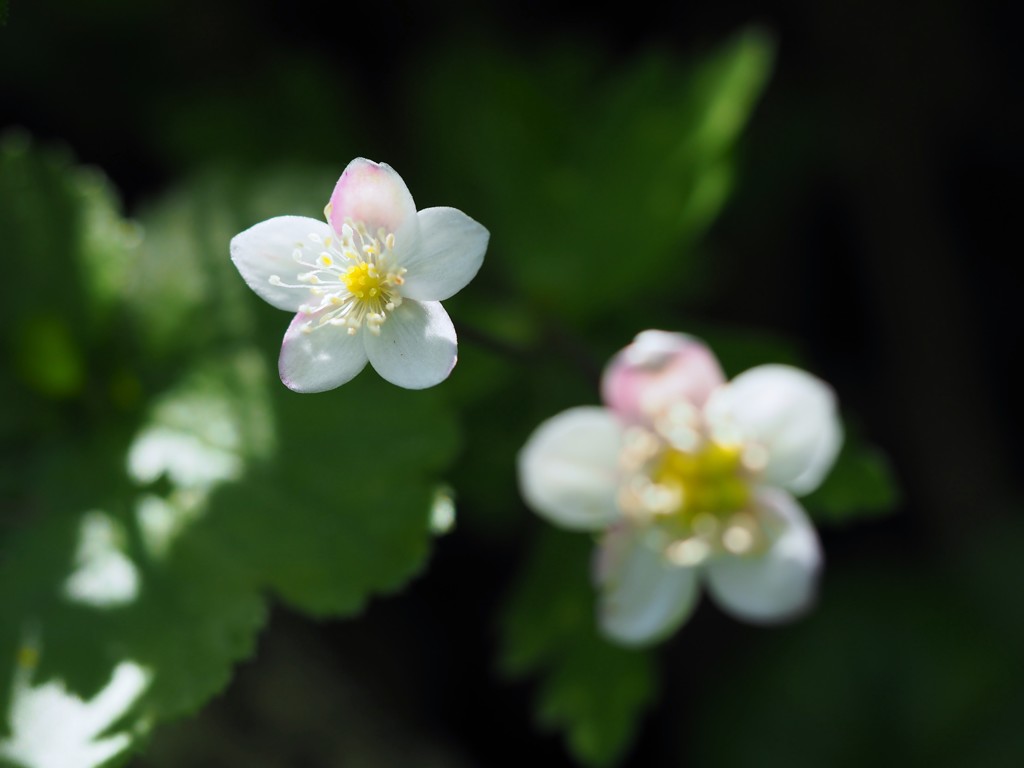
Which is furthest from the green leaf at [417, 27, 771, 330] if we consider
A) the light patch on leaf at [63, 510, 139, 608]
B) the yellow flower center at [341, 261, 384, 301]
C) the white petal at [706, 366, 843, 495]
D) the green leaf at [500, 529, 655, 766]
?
the light patch on leaf at [63, 510, 139, 608]

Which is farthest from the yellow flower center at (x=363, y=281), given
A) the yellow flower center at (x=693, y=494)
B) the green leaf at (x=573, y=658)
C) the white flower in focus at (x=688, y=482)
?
the green leaf at (x=573, y=658)

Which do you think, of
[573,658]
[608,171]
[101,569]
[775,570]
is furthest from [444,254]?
[608,171]

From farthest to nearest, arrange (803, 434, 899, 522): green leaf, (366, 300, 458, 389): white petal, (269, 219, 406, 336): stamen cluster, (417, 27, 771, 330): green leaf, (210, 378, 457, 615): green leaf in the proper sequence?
(417, 27, 771, 330): green leaf
(803, 434, 899, 522): green leaf
(210, 378, 457, 615): green leaf
(269, 219, 406, 336): stamen cluster
(366, 300, 458, 389): white petal

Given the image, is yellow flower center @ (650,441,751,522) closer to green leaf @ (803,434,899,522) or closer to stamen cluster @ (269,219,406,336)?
green leaf @ (803,434,899,522)

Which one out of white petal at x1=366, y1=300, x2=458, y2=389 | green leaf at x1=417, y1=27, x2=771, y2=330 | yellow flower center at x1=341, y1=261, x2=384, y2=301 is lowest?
white petal at x1=366, y1=300, x2=458, y2=389

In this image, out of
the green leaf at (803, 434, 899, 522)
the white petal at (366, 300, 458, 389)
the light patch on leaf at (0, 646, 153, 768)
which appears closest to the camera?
the white petal at (366, 300, 458, 389)

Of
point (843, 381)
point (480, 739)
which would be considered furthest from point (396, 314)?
point (843, 381)
